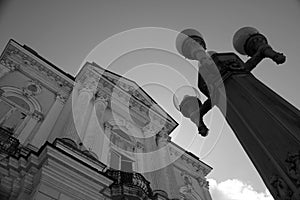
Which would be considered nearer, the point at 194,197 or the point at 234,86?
the point at 234,86

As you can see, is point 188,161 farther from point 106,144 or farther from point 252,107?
point 252,107

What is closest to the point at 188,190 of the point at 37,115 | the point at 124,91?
the point at 124,91

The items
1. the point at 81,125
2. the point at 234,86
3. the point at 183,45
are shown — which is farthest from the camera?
the point at 81,125

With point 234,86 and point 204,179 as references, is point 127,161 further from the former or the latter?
point 234,86

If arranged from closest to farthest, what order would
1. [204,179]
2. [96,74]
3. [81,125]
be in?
[81,125] → [96,74] → [204,179]

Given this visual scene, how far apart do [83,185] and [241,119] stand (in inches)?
278

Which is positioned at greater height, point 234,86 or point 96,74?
point 96,74

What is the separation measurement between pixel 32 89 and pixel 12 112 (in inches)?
97.0

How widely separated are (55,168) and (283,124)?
25.2 ft

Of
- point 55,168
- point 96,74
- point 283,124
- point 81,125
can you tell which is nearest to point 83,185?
point 55,168

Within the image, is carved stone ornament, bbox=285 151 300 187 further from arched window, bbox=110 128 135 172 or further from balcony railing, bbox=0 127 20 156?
arched window, bbox=110 128 135 172

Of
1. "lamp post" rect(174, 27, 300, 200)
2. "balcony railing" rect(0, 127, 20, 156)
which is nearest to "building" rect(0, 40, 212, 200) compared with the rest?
"balcony railing" rect(0, 127, 20, 156)

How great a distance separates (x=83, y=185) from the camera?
9375 mm

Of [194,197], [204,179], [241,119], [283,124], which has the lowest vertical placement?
[283,124]
